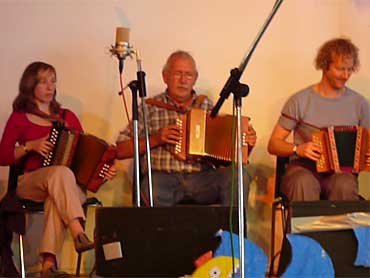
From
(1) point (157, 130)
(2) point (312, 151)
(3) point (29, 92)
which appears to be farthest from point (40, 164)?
(2) point (312, 151)

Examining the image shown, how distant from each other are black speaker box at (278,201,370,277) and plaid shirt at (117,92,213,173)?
26.2 inches

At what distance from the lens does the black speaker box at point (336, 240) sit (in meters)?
2.30

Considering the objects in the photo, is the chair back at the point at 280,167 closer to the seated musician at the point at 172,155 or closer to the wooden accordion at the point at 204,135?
the seated musician at the point at 172,155

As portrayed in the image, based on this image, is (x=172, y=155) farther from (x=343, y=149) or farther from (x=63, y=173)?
(x=343, y=149)

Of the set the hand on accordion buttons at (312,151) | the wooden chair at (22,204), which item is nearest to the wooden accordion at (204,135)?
the hand on accordion buttons at (312,151)

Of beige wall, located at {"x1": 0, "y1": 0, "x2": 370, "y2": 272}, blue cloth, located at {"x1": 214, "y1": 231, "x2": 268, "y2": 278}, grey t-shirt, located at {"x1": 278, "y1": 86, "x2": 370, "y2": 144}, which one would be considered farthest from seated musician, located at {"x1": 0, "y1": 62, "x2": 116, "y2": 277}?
grey t-shirt, located at {"x1": 278, "y1": 86, "x2": 370, "y2": 144}

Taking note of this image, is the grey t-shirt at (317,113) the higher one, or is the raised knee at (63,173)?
the grey t-shirt at (317,113)

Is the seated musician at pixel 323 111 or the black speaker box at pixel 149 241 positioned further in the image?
the seated musician at pixel 323 111

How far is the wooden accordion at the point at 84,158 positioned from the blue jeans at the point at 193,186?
19 centimetres

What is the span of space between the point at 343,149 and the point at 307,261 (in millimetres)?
678

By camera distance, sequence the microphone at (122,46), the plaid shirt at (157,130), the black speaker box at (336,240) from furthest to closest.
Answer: the plaid shirt at (157,130), the microphone at (122,46), the black speaker box at (336,240)

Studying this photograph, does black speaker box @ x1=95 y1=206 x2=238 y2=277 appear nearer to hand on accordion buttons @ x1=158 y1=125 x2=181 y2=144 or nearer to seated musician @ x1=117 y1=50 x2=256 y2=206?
seated musician @ x1=117 y1=50 x2=256 y2=206

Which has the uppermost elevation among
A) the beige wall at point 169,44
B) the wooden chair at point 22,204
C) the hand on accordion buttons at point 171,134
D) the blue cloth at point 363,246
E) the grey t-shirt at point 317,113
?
the beige wall at point 169,44

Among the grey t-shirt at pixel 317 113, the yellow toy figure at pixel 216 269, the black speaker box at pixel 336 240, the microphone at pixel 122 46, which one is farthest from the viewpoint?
the grey t-shirt at pixel 317 113
